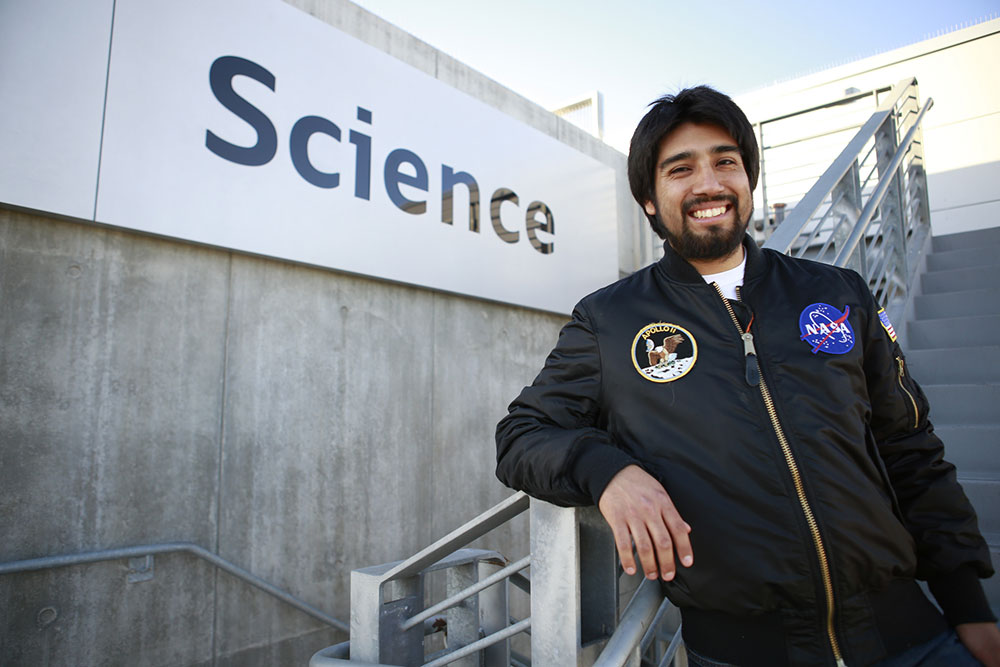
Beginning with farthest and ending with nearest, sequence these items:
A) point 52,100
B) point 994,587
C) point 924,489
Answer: point 52,100 → point 994,587 → point 924,489

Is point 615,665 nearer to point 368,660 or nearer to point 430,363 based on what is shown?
point 368,660

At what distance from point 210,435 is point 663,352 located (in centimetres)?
250

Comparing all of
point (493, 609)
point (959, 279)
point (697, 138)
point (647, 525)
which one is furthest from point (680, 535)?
point (959, 279)

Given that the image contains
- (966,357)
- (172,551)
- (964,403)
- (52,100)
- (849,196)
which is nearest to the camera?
(964,403)

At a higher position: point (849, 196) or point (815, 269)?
point (849, 196)

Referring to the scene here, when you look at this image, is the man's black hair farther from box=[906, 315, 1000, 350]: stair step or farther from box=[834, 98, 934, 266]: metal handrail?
box=[906, 315, 1000, 350]: stair step

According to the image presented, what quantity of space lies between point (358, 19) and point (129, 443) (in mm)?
2755

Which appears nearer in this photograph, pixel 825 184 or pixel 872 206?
pixel 825 184

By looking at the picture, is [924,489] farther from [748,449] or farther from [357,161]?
[357,161]

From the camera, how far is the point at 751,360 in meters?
1.07

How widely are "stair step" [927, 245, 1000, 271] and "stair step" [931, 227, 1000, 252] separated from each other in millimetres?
51

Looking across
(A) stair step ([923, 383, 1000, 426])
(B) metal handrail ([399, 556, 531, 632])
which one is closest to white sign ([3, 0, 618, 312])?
(B) metal handrail ([399, 556, 531, 632])

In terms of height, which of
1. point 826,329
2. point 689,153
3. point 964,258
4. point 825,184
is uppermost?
point 825,184

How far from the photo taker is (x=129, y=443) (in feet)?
8.75
